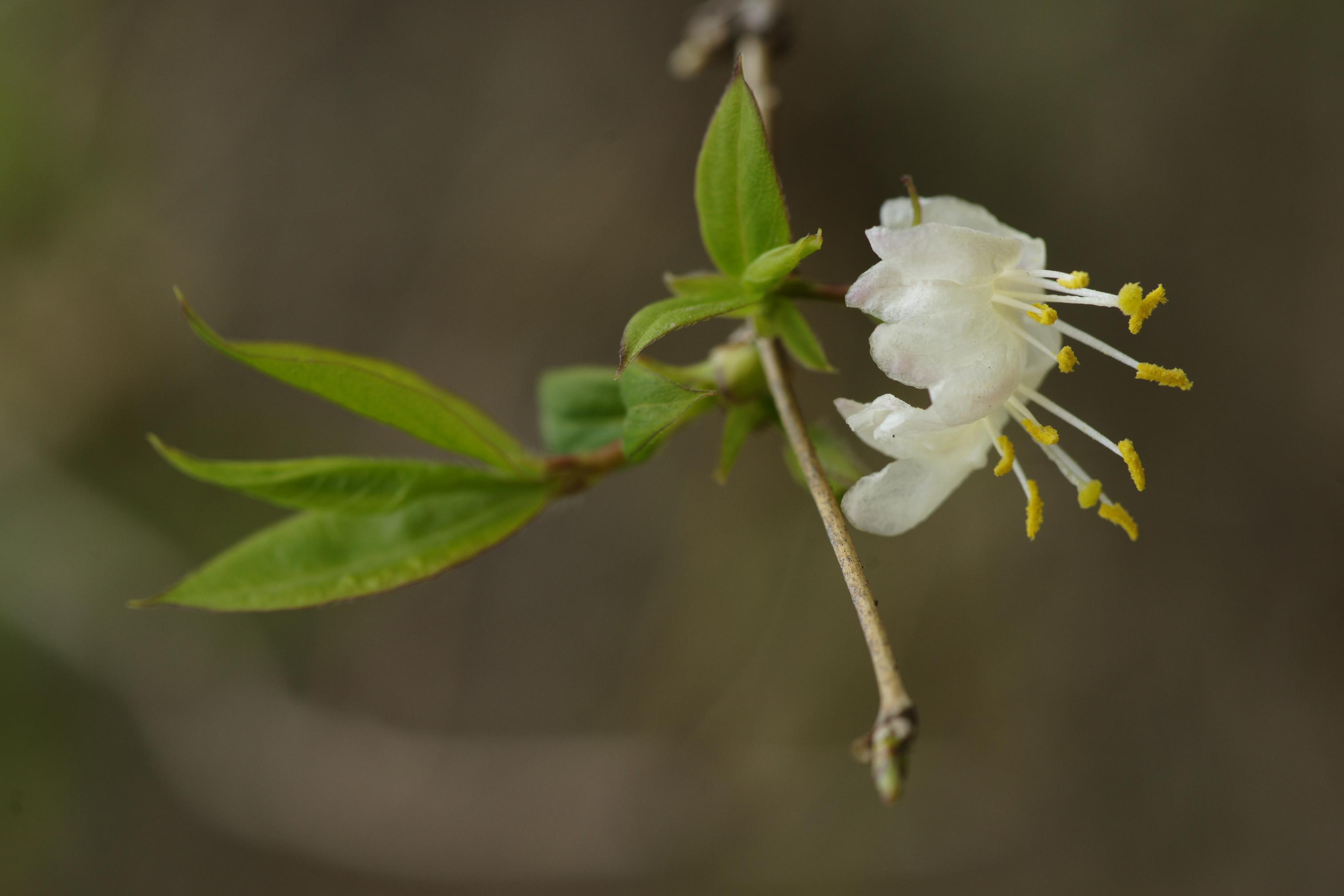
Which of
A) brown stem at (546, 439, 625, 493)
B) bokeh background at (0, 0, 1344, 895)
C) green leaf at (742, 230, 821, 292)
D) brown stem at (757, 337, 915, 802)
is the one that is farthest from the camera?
bokeh background at (0, 0, 1344, 895)

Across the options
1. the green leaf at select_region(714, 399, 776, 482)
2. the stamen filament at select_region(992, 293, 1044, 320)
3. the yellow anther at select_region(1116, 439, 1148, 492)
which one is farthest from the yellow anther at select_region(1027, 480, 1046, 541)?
the green leaf at select_region(714, 399, 776, 482)

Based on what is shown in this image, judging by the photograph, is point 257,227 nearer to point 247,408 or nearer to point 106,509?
point 247,408

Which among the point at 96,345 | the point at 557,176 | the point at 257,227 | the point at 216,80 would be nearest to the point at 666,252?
the point at 557,176

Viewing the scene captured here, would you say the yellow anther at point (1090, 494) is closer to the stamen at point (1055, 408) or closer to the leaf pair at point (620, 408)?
the stamen at point (1055, 408)

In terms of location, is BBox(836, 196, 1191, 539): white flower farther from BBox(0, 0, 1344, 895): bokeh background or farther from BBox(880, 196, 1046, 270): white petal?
BBox(0, 0, 1344, 895): bokeh background

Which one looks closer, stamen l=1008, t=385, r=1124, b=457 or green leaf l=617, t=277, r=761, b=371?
green leaf l=617, t=277, r=761, b=371

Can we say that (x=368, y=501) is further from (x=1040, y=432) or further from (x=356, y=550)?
(x=1040, y=432)
